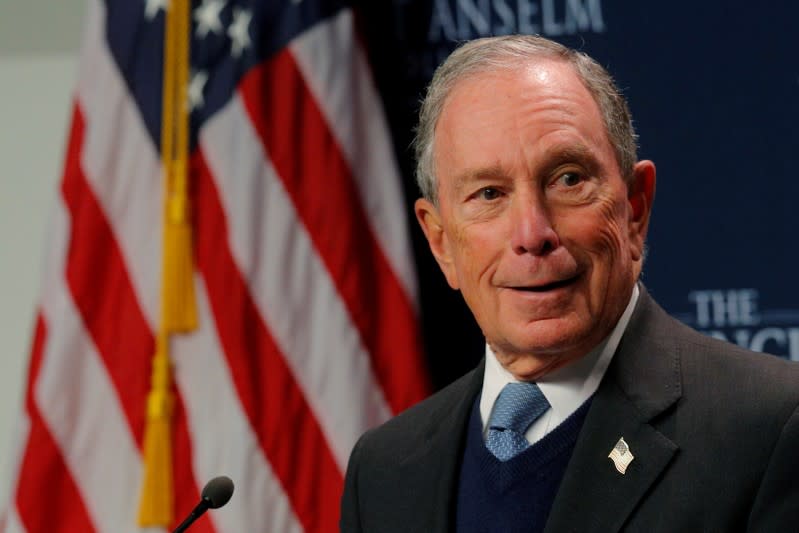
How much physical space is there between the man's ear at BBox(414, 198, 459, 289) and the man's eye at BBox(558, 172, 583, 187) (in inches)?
9.4

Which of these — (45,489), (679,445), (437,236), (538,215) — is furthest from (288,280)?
(679,445)

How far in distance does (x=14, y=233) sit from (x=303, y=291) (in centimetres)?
92

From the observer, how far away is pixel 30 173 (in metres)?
3.36

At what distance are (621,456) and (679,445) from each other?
0.07 metres

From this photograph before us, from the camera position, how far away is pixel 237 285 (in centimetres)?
295

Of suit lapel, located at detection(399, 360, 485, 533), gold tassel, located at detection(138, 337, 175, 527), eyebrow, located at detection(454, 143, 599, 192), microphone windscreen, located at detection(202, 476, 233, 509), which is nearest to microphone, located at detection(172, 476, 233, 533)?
microphone windscreen, located at detection(202, 476, 233, 509)

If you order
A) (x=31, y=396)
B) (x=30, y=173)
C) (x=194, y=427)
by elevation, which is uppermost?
(x=30, y=173)

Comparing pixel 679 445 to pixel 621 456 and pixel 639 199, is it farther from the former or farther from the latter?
pixel 639 199

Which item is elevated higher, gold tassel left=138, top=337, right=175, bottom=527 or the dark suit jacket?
the dark suit jacket

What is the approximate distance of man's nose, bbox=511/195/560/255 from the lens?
1513mm

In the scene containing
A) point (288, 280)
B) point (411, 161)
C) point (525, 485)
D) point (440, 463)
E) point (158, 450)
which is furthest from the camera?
point (411, 161)

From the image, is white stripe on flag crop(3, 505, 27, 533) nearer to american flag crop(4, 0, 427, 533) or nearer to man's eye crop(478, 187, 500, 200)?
american flag crop(4, 0, 427, 533)

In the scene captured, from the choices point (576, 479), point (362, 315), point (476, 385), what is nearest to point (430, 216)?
point (476, 385)

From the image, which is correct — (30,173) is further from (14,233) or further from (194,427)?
(194,427)
